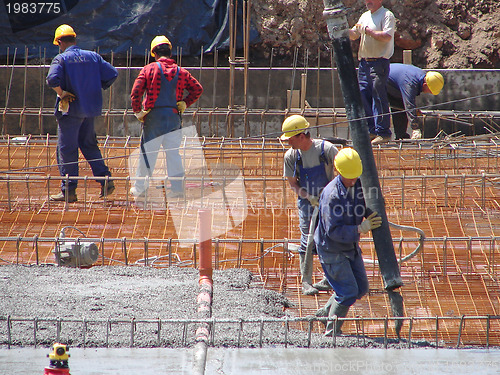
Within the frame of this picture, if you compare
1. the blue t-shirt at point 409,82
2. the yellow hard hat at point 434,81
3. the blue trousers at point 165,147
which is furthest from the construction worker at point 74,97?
the yellow hard hat at point 434,81

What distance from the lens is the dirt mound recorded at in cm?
1405

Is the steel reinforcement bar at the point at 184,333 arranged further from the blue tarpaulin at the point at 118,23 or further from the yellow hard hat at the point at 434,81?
the blue tarpaulin at the point at 118,23

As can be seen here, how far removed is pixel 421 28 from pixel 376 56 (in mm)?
6049

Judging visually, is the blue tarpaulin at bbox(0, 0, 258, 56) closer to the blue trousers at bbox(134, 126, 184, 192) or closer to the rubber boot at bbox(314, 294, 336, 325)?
the blue trousers at bbox(134, 126, 184, 192)

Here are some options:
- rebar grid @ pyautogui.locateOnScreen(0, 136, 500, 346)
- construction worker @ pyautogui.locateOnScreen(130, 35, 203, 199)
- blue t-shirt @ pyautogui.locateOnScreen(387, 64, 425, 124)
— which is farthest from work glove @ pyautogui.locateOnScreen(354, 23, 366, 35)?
construction worker @ pyautogui.locateOnScreen(130, 35, 203, 199)

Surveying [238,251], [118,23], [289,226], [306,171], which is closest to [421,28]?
[118,23]

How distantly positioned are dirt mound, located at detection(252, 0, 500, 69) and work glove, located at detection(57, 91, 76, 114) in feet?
23.0

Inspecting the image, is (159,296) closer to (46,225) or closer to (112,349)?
(112,349)

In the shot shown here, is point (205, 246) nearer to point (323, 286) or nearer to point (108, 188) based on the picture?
point (323, 286)

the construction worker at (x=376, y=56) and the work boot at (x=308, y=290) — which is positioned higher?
the construction worker at (x=376, y=56)

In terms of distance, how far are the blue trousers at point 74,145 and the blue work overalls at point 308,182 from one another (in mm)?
2834

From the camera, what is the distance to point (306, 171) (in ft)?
19.0

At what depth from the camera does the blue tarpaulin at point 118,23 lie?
13508mm

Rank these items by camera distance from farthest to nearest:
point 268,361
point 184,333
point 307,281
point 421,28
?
point 421,28, point 307,281, point 184,333, point 268,361
